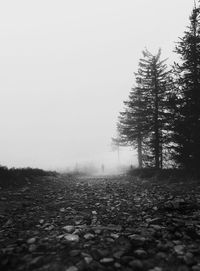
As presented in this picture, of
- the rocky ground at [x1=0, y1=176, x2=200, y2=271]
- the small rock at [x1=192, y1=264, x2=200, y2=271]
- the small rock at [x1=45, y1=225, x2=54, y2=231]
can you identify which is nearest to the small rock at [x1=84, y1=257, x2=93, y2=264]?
the rocky ground at [x1=0, y1=176, x2=200, y2=271]

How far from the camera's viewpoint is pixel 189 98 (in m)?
14.1

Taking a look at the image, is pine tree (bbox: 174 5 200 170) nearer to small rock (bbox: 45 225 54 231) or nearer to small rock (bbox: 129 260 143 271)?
small rock (bbox: 45 225 54 231)

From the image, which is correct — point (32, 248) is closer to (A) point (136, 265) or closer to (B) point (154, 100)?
(A) point (136, 265)

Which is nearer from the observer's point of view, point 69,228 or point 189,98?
point 69,228

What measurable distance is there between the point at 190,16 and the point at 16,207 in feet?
51.2

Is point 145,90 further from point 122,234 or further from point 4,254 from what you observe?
point 4,254

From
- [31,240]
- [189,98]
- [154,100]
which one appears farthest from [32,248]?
[154,100]

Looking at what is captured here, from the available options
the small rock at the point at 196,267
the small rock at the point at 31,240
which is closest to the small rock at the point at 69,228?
the small rock at the point at 31,240

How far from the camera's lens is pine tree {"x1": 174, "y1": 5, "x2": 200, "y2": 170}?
1343 centimetres

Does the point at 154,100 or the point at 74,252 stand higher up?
the point at 154,100

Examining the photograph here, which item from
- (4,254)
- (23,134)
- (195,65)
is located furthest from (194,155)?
(23,134)

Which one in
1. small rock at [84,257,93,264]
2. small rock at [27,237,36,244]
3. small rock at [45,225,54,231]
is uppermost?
small rock at [84,257,93,264]

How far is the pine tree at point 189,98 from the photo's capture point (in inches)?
529

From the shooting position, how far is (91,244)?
403 centimetres
